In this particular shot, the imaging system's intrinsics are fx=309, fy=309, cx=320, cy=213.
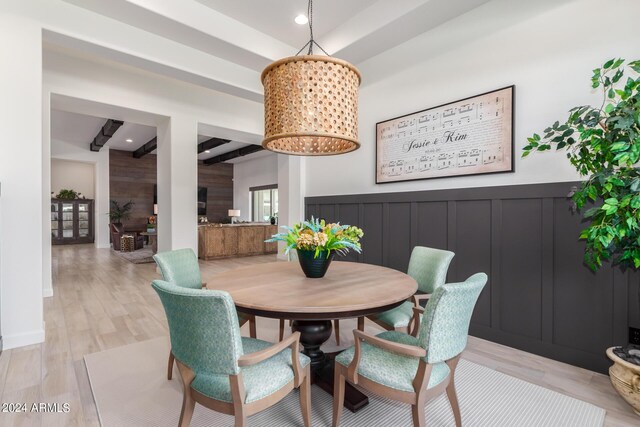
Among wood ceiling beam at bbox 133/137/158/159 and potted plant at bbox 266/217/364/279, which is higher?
wood ceiling beam at bbox 133/137/158/159

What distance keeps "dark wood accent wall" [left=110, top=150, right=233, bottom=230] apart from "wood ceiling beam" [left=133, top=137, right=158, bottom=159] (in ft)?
1.26

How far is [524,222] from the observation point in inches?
104

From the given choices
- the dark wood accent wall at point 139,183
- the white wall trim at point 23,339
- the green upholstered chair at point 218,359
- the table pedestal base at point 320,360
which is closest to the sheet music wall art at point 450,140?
the table pedestal base at point 320,360

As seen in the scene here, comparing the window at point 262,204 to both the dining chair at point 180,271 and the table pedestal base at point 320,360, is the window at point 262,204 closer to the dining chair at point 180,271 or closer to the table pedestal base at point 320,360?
the dining chair at point 180,271

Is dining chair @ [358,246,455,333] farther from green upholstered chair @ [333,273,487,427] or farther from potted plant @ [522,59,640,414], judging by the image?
potted plant @ [522,59,640,414]

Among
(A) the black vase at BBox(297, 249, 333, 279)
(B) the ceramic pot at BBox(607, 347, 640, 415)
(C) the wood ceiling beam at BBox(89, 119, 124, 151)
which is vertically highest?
(C) the wood ceiling beam at BBox(89, 119, 124, 151)

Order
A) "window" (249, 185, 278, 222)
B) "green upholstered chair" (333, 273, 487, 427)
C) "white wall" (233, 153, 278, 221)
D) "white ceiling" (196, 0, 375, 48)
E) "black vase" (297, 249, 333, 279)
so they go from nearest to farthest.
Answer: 1. "green upholstered chair" (333, 273, 487, 427)
2. "black vase" (297, 249, 333, 279)
3. "white ceiling" (196, 0, 375, 48)
4. "white wall" (233, 153, 278, 221)
5. "window" (249, 185, 278, 222)

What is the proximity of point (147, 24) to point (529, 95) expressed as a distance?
3.63 m

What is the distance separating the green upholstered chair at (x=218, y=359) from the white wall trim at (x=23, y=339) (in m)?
2.24

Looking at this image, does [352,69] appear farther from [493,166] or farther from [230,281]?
[493,166]

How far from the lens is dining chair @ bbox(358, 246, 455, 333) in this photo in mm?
2250

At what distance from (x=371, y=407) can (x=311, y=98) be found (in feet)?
6.11

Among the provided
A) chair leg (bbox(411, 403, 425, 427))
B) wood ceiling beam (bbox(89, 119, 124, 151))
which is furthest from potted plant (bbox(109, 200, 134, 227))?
chair leg (bbox(411, 403, 425, 427))

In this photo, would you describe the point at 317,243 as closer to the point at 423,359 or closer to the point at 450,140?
the point at 423,359
